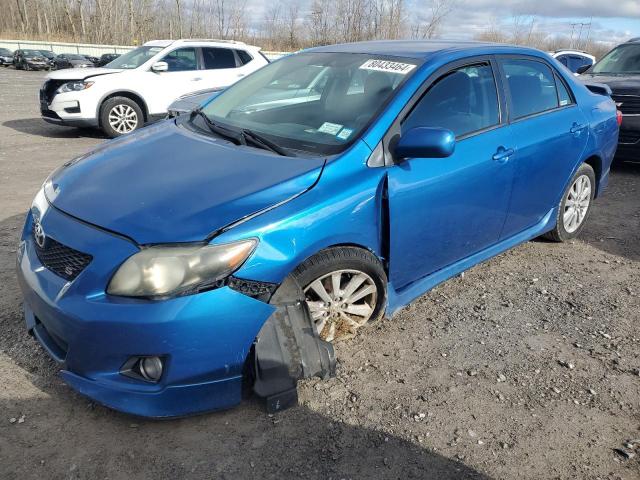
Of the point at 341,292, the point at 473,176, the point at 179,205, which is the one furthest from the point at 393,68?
the point at 179,205

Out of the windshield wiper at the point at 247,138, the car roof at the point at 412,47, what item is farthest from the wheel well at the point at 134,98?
the windshield wiper at the point at 247,138

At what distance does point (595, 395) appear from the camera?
2.81m

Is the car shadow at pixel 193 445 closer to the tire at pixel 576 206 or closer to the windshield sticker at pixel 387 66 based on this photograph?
the windshield sticker at pixel 387 66

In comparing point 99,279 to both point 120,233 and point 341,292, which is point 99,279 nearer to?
point 120,233

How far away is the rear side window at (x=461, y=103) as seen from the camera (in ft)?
10.4

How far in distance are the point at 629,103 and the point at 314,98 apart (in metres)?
5.32

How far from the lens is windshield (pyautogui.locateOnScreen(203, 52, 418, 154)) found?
3.03 m

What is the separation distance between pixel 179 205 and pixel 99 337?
2.18ft

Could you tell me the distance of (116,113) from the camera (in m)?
9.22

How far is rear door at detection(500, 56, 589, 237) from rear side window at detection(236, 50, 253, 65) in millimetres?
7270

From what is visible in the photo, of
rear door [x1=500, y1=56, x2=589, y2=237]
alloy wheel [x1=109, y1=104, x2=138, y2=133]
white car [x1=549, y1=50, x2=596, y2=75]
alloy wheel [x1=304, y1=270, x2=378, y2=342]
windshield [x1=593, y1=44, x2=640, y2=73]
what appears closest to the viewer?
alloy wheel [x1=304, y1=270, x2=378, y2=342]

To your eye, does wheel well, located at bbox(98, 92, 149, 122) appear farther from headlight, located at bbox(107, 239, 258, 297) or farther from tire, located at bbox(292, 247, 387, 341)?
headlight, located at bbox(107, 239, 258, 297)

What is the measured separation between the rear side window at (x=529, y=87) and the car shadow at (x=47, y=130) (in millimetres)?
7891

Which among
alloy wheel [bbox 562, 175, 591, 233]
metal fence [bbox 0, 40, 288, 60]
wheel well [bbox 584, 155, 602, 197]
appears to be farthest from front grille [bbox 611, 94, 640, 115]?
metal fence [bbox 0, 40, 288, 60]
